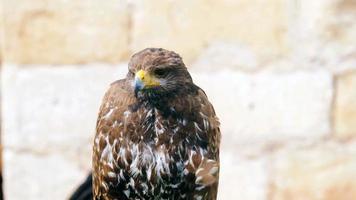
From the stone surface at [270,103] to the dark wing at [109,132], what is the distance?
101 cm

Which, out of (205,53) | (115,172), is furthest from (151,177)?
(205,53)

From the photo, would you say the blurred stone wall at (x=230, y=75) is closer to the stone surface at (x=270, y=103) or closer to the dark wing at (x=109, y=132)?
the stone surface at (x=270, y=103)

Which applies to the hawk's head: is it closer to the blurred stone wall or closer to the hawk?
the hawk

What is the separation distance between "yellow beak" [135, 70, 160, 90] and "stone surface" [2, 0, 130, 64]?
1.11 m

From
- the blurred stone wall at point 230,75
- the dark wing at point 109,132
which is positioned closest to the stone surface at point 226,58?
the blurred stone wall at point 230,75

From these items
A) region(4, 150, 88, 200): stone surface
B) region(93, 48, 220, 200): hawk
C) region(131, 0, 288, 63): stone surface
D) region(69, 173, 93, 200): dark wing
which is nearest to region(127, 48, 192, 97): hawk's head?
region(93, 48, 220, 200): hawk

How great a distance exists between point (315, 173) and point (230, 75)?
14.9 inches

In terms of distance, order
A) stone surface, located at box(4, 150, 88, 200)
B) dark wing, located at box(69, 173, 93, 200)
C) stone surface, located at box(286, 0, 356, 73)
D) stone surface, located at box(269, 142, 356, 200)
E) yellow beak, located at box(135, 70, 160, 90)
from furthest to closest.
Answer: stone surface, located at box(4, 150, 88, 200) → stone surface, located at box(269, 142, 356, 200) → stone surface, located at box(286, 0, 356, 73) → dark wing, located at box(69, 173, 93, 200) → yellow beak, located at box(135, 70, 160, 90)

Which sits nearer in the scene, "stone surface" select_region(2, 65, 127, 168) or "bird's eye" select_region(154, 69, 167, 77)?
"bird's eye" select_region(154, 69, 167, 77)

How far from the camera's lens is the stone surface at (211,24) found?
2.86 m

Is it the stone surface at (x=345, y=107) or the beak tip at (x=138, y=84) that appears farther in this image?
the stone surface at (x=345, y=107)

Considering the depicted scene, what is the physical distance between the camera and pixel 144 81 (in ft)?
5.98

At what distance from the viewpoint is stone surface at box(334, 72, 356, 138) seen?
290cm

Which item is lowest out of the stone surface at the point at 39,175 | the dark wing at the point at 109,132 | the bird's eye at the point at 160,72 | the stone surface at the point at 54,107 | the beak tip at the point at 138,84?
the stone surface at the point at 39,175
